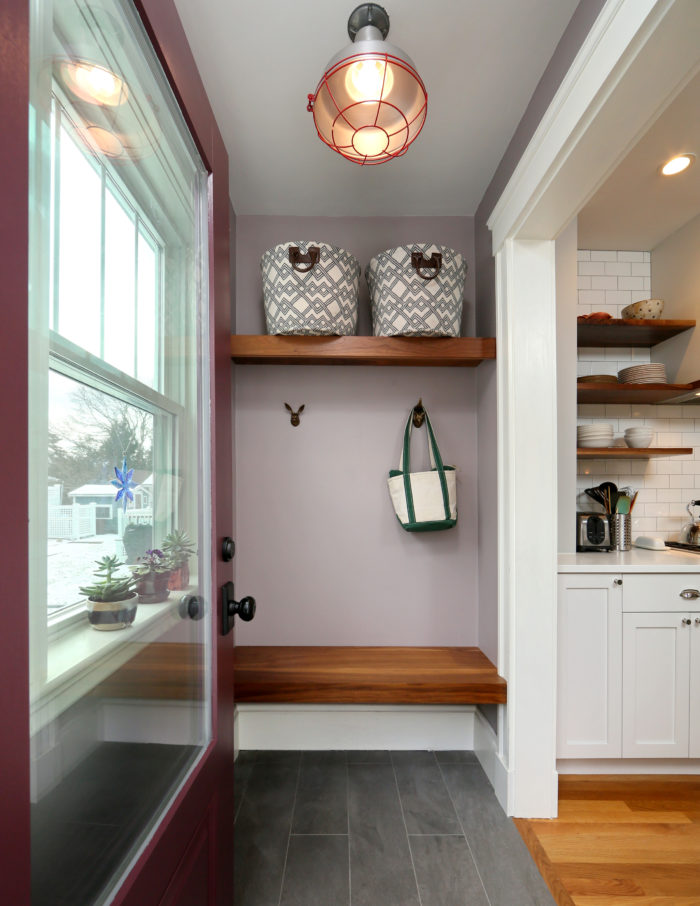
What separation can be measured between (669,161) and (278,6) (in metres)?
1.72

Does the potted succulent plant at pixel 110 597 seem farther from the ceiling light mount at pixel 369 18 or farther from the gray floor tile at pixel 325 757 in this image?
the gray floor tile at pixel 325 757

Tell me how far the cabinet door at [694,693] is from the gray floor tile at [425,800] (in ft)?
3.36

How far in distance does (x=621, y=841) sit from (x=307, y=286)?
7.81 feet

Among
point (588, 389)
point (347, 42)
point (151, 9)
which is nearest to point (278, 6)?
point (347, 42)

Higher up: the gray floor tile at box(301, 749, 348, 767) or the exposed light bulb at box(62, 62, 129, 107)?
the exposed light bulb at box(62, 62, 129, 107)

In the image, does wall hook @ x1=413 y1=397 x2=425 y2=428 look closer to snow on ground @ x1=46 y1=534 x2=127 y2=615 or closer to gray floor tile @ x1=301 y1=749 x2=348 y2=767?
gray floor tile @ x1=301 y1=749 x2=348 y2=767

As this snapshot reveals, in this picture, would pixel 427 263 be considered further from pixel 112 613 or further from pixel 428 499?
pixel 112 613

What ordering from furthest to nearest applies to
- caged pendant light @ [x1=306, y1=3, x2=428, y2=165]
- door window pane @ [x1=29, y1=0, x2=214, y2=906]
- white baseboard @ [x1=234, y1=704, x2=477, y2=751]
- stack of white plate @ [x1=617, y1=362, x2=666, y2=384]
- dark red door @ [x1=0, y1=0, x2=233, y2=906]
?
1. stack of white plate @ [x1=617, y1=362, x2=666, y2=384]
2. white baseboard @ [x1=234, y1=704, x2=477, y2=751]
3. caged pendant light @ [x1=306, y1=3, x2=428, y2=165]
4. door window pane @ [x1=29, y1=0, x2=214, y2=906]
5. dark red door @ [x1=0, y1=0, x2=233, y2=906]

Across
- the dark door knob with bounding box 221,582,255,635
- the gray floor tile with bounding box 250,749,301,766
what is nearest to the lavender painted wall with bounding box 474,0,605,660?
the gray floor tile with bounding box 250,749,301,766

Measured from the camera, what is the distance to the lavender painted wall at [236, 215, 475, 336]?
103 inches

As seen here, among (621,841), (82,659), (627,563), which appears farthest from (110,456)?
(621,841)

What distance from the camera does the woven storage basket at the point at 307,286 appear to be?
212cm

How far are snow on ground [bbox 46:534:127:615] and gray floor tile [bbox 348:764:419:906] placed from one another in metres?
1.50

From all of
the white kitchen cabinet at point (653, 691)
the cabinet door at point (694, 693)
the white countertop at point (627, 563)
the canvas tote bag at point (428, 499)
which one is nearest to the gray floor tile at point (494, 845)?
the white kitchen cabinet at point (653, 691)
